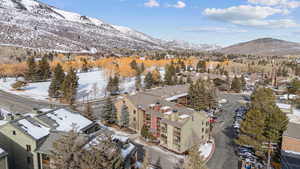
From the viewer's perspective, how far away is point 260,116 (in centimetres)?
2719

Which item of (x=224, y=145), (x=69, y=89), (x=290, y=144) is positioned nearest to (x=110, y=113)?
(x=69, y=89)

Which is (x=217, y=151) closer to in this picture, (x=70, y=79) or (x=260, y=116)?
(x=260, y=116)

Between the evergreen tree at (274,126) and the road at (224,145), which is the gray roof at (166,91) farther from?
the evergreen tree at (274,126)

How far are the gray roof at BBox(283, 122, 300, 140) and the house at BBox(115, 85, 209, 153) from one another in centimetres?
1116

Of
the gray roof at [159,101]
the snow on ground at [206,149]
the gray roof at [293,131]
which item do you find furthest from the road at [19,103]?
the gray roof at [293,131]

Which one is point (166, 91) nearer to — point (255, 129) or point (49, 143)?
point (255, 129)

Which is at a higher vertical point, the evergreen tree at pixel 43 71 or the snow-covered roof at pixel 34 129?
the evergreen tree at pixel 43 71

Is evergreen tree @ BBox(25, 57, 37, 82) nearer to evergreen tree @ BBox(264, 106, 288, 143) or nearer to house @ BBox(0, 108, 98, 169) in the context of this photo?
house @ BBox(0, 108, 98, 169)

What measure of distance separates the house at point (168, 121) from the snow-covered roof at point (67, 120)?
11.0 m

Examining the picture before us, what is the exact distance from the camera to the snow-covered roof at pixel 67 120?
24.2 m

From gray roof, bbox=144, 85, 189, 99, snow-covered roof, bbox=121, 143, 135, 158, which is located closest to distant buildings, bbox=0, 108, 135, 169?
snow-covered roof, bbox=121, 143, 135, 158

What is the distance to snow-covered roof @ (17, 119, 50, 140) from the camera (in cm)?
2138

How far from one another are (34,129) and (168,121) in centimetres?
1732

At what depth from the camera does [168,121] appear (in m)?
30.9
